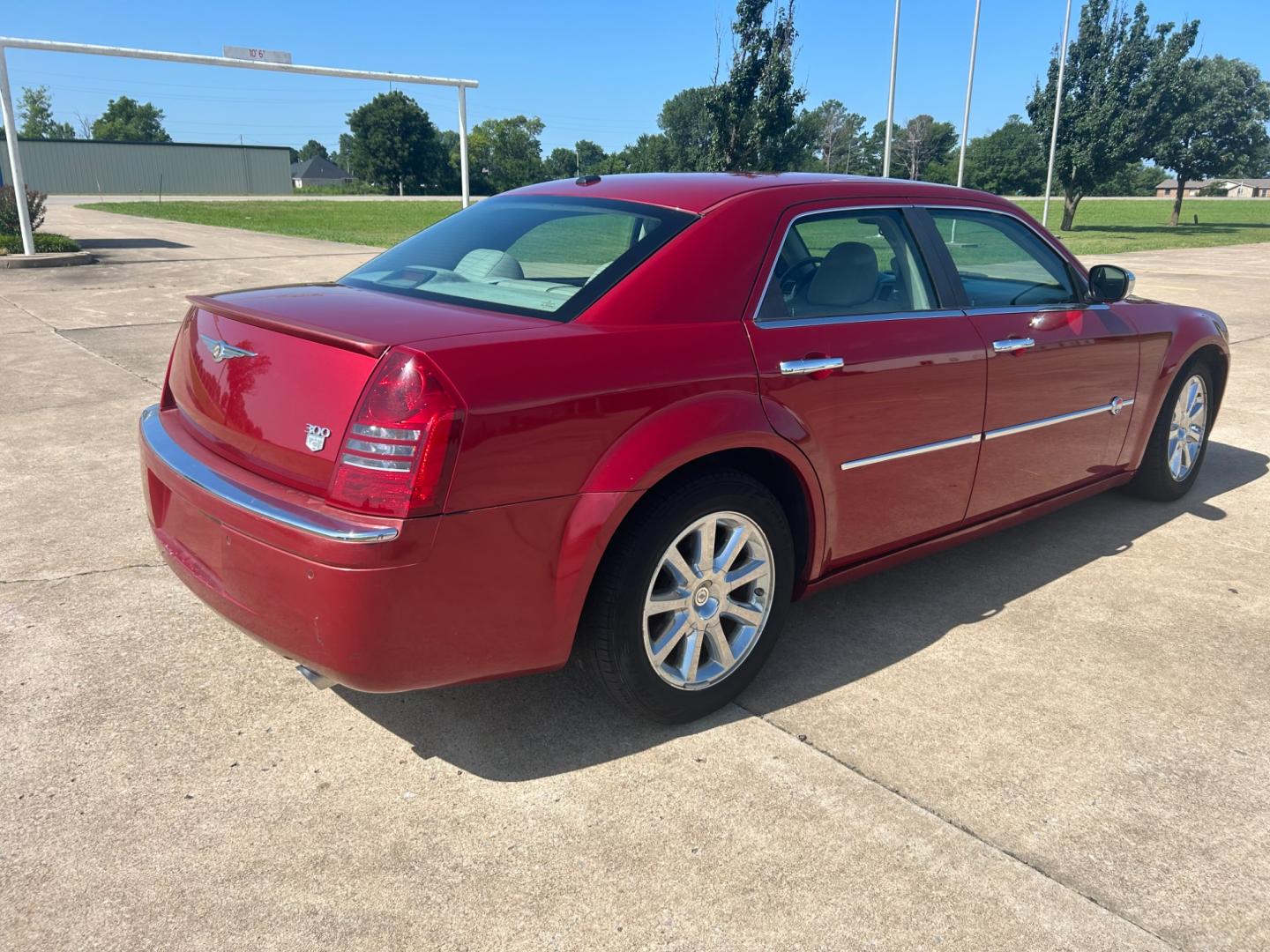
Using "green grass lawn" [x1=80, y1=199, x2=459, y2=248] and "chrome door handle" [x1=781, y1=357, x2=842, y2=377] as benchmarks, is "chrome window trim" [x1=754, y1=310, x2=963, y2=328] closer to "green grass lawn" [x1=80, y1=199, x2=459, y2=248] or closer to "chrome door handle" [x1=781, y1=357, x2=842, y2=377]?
"chrome door handle" [x1=781, y1=357, x2=842, y2=377]

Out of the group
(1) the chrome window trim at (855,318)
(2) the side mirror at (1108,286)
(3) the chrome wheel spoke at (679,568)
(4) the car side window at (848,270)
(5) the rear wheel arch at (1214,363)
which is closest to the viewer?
(3) the chrome wheel spoke at (679,568)

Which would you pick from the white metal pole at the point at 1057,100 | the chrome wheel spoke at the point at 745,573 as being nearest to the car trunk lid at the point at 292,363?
the chrome wheel spoke at the point at 745,573

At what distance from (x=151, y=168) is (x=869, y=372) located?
236ft

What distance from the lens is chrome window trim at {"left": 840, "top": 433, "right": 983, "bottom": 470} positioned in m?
3.32

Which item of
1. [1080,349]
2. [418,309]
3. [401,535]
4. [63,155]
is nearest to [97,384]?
[418,309]

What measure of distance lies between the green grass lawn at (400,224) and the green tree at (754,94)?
908 centimetres

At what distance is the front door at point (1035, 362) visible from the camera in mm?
3811

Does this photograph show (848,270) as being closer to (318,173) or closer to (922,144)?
(922,144)

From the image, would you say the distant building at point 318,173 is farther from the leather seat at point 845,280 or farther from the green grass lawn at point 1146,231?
the leather seat at point 845,280

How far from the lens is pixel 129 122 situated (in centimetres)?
11100

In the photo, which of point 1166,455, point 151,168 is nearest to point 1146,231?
point 1166,455

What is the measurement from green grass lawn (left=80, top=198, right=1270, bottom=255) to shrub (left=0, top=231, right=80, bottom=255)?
6498mm

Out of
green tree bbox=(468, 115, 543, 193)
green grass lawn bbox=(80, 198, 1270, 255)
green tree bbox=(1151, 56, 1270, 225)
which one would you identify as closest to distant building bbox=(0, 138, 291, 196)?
green grass lawn bbox=(80, 198, 1270, 255)

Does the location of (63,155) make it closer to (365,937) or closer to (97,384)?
(97,384)
